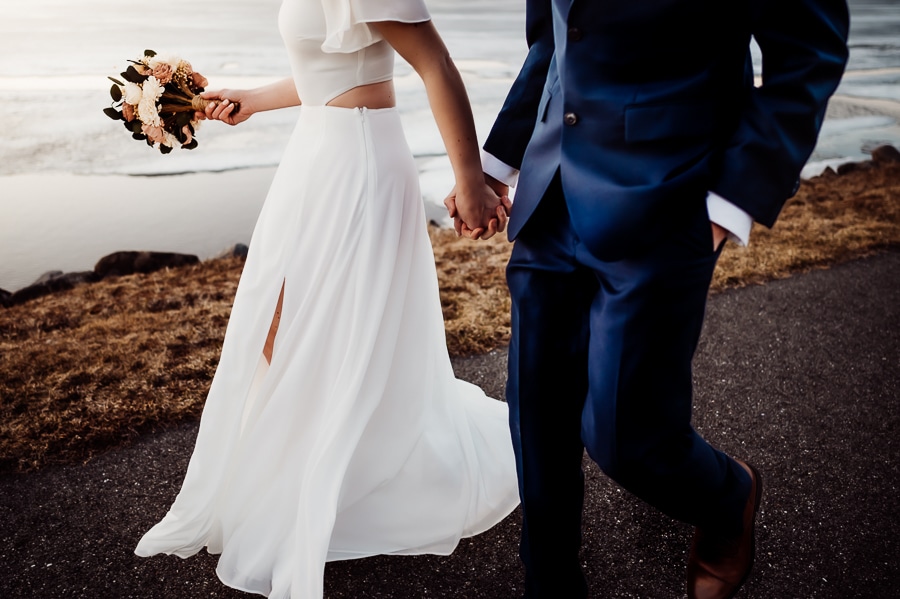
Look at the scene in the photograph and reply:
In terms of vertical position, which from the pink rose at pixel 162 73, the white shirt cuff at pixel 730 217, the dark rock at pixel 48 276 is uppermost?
the pink rose at pixel 162 73

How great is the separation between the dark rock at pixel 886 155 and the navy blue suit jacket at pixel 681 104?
873 centimetres

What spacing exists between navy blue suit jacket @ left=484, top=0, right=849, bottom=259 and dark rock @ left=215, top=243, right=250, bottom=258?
4.68 metres

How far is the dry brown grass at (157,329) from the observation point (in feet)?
9.99

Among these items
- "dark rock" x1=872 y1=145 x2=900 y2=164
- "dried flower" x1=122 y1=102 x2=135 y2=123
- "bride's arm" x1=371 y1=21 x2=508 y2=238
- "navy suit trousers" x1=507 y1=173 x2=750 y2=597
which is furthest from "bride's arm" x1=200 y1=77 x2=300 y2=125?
"dark rock" x1=872 y1=145 x2=900 y2=164

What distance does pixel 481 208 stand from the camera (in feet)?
6.21

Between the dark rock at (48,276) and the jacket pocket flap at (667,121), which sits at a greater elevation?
the jacket pocket flap at (667,121)

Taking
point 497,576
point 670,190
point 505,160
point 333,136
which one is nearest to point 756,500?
point 497,576

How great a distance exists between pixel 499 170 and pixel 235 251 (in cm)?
434

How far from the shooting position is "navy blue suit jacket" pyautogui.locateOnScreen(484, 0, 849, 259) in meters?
1.34

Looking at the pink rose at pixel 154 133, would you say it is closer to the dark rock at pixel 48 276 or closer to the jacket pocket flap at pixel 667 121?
the jacket pocket flap at pixel 667 121

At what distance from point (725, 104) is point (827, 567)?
1.60 meters

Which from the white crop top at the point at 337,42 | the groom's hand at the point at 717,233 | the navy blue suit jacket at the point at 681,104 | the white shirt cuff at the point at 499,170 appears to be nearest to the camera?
the navy blue suit jacket at the point at 681,104

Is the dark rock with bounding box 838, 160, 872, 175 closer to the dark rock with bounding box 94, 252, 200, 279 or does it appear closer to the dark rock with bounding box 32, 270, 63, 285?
the dark rock with bounding box 94, 252, 200, 279

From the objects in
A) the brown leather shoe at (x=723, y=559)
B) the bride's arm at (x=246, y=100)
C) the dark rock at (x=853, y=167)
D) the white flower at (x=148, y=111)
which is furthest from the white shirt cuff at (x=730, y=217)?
the dark rock at (x=853, y=167)
